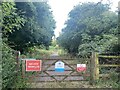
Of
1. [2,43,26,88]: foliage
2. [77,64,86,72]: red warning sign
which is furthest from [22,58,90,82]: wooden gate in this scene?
[2,43,26,88]: foliage

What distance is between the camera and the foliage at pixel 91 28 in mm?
11384

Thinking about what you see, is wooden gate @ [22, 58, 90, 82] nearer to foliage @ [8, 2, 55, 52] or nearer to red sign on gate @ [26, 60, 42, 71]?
red sign on gate @ [26, 60, 42, 71]

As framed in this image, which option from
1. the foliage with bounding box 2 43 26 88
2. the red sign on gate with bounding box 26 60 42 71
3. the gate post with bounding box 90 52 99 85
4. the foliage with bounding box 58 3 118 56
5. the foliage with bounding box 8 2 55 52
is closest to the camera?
the foliage with bounding box 2 43 26 88

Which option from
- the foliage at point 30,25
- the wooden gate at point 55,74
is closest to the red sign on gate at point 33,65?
the wooden gate at point 55,74

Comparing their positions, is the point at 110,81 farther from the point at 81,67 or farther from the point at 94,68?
the point at 81,67

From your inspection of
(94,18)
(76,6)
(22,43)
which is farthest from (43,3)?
(94,18)

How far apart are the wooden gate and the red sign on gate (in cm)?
14

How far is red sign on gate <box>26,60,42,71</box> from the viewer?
7.48 metres

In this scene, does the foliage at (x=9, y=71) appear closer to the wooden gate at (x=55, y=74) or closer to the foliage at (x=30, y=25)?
the wooden gate at (x=55, y=74)

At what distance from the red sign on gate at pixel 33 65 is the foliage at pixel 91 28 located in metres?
3.25

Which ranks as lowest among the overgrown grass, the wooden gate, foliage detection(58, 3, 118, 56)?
the overgrown grass

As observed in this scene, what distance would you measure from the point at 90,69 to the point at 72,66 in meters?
0.59

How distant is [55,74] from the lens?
7855 millimetres

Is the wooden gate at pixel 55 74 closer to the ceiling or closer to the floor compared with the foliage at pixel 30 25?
closer to the floor
